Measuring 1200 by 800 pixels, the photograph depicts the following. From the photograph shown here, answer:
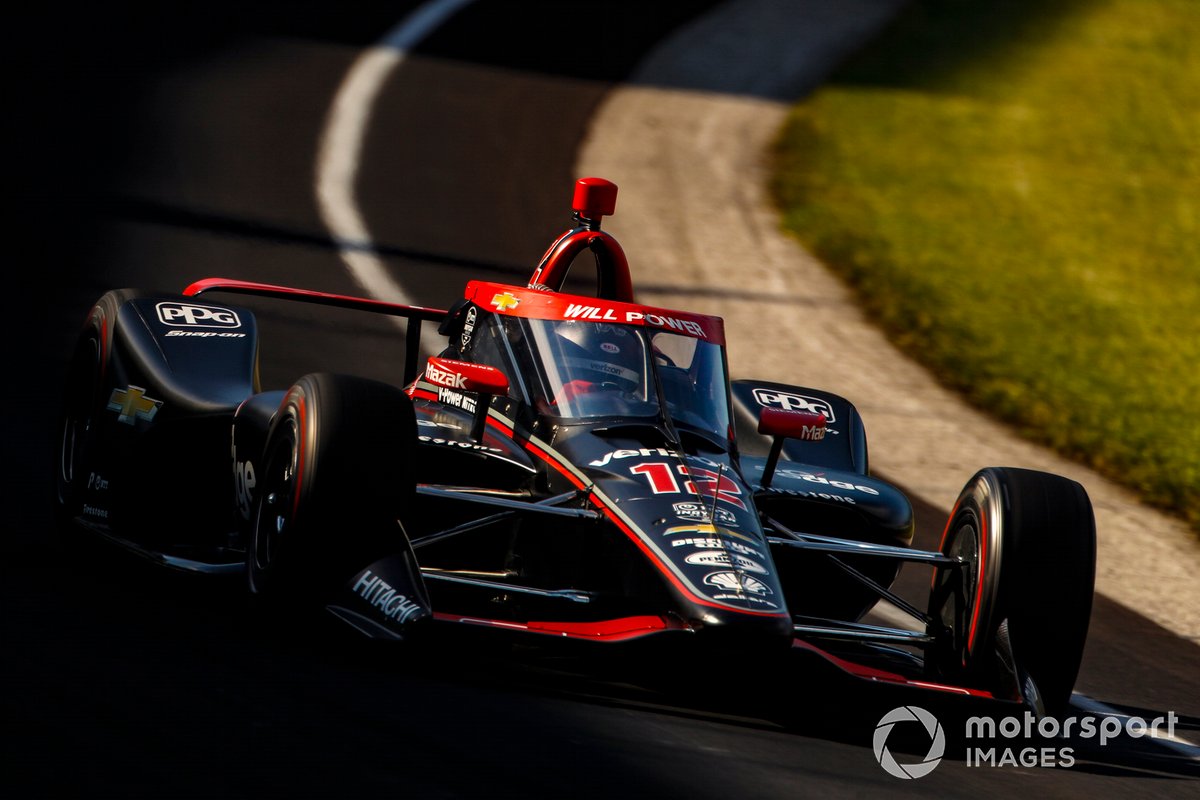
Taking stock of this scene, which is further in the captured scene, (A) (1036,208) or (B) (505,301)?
(A) (1036,208)

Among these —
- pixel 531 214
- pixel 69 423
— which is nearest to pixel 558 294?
pixel 69 423

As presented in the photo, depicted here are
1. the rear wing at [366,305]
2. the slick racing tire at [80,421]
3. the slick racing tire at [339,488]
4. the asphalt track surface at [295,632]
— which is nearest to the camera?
the asphalt track surface at [295,632]

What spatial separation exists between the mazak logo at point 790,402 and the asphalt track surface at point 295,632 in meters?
1.29

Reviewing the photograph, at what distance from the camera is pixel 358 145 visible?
16078 mm

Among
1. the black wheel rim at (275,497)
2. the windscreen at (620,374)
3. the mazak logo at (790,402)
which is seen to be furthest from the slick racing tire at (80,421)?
the mazak logo at (790,402)

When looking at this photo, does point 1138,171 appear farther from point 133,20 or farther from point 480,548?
point 480,548

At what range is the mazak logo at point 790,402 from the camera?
8.26 m

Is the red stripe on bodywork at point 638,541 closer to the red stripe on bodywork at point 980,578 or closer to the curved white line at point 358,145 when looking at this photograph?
the red stripe on bodywork at point 980,578

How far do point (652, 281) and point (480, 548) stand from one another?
24.0ft

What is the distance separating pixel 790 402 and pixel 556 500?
2.30 meters

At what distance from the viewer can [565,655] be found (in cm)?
574

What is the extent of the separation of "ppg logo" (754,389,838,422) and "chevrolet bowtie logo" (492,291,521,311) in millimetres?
1580

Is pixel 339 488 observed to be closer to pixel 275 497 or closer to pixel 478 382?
pixel 275 497

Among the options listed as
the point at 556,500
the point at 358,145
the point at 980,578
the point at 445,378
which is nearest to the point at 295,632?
the point at 556,500
